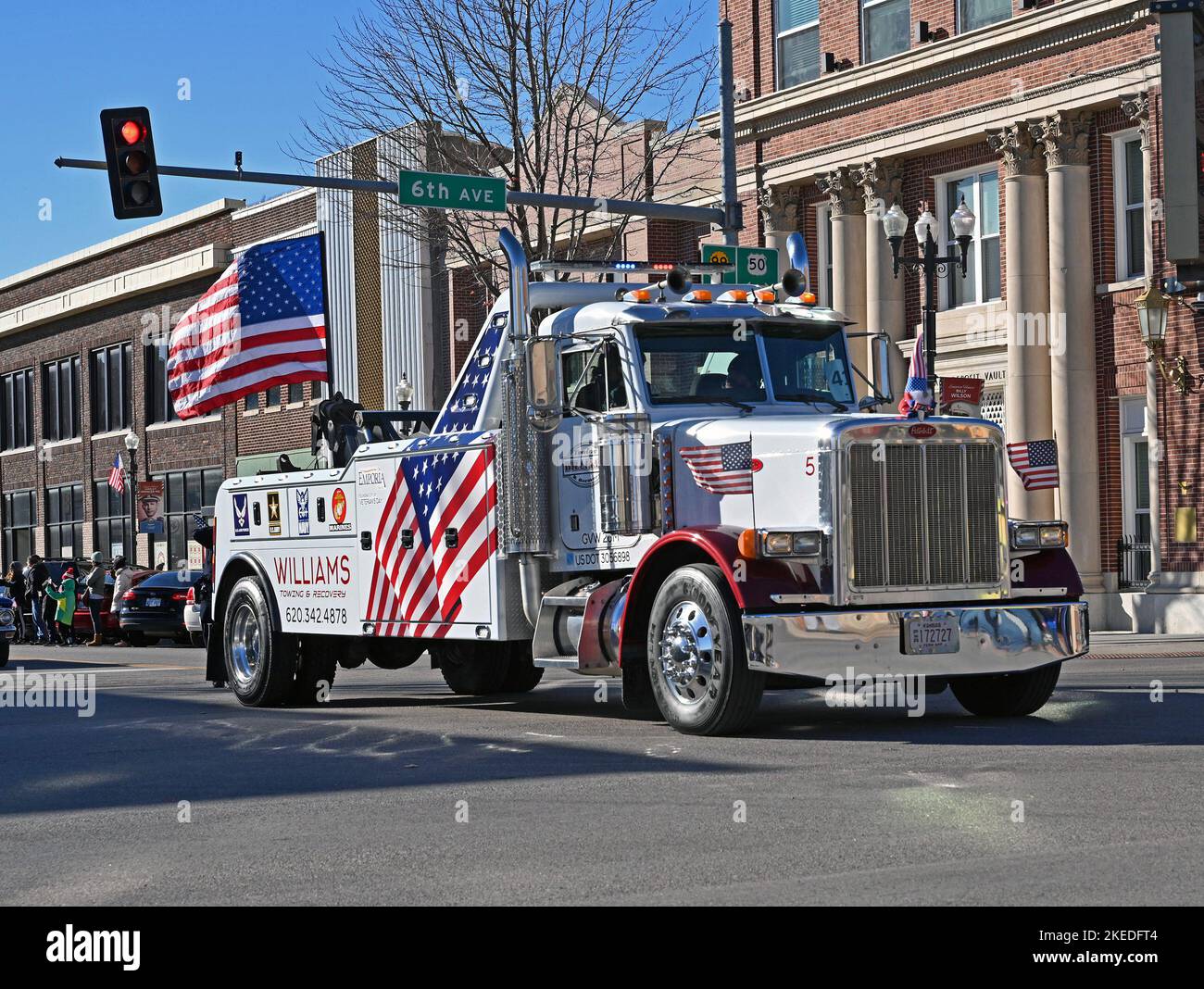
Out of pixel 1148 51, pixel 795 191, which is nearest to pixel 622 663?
pixel 1148 51

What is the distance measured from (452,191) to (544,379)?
32.1ft

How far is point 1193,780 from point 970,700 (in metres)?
3.63

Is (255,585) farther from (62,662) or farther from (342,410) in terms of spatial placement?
(62,662)

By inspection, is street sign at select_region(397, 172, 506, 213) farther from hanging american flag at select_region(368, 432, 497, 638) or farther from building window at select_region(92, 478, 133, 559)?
building window at select_region(92, 478, 133, 559)

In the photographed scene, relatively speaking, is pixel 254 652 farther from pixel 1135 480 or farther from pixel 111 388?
pixel 111 388

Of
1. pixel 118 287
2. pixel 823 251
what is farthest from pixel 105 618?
pixel 118 287

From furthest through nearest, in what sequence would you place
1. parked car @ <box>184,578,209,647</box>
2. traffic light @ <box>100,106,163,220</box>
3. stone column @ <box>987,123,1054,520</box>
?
stone column @ <box>987,123,1054,520</box>
traffic light @ <box>100,106,163,220</box>
parked car @ <box>184,578,209,647</box>

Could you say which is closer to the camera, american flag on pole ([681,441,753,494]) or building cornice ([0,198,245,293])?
american flag on pole ([681,441,753,494])

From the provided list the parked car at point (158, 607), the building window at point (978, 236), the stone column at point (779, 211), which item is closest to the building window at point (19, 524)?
the parked car at point (158, 607)

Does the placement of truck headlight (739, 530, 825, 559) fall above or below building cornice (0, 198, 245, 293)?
below

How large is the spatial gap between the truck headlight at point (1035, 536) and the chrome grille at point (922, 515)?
0.95 feet

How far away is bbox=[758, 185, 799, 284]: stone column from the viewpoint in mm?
33969

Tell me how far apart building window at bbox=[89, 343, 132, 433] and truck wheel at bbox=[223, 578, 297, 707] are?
40.4 metres

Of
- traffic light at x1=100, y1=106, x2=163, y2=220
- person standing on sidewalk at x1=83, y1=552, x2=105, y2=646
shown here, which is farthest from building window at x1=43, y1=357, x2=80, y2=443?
traffic light at x1=100, y1=106, x2=163, y2=220
